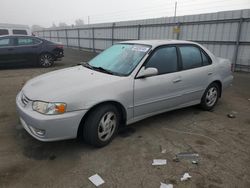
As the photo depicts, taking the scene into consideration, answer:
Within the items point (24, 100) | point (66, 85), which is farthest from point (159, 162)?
point (24, 100)

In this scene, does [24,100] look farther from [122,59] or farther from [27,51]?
[27,51]

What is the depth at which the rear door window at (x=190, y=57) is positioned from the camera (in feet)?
13.6

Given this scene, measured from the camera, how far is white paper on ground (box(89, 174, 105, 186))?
97.5 inches

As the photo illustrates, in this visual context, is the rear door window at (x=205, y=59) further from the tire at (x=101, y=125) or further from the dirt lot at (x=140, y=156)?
the tire at (x=101, y=125)

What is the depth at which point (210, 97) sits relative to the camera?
15.7 ft

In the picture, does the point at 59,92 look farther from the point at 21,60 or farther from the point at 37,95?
the point at 21,60

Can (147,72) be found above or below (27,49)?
above

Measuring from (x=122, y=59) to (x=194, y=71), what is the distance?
4.96 feet

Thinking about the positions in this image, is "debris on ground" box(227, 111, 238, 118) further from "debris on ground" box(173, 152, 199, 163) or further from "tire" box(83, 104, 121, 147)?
"tire" box(83, 104, 121, 147)

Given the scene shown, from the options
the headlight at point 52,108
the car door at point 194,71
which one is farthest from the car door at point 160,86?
the headlight at point 52,108

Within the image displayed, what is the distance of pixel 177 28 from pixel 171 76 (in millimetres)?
8367

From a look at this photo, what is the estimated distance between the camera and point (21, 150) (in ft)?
10.2

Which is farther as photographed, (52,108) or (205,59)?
(205,59)

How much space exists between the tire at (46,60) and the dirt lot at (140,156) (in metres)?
6.49
